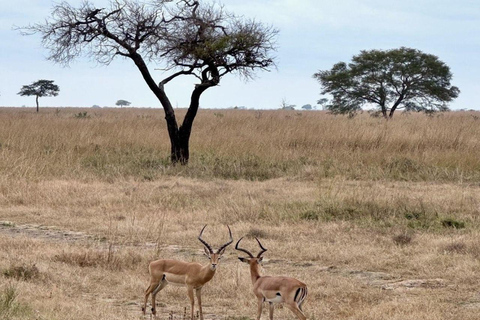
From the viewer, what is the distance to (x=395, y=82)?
35812 mm

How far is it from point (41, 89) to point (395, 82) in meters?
29.0

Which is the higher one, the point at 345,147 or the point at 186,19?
the point at 186,19

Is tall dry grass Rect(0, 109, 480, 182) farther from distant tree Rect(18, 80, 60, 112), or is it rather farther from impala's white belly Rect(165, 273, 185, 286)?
distant tree Rect(18, 80, 60, 112)

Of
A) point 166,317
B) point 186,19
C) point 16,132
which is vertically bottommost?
point 166,317

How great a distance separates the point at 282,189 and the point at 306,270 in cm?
605

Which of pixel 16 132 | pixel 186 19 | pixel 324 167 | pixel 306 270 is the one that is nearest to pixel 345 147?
pixel 324 167

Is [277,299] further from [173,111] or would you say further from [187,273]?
[173,111]

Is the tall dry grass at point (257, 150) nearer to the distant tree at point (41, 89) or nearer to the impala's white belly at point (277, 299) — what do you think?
the impala's white belly at point (277, 299)

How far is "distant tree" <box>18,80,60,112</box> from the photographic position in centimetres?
5388

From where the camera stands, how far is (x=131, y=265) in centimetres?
841

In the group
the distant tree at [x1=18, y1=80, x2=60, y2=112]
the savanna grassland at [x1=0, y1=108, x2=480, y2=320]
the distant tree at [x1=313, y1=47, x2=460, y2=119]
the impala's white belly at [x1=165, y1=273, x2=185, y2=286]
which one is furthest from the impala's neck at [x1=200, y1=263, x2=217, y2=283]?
the distant tree at [x1=18, y1=80, x2=60, y2=112]

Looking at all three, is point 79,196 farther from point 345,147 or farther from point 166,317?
point 345,147

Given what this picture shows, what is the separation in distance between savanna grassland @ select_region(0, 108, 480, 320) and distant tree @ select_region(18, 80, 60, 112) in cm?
3304

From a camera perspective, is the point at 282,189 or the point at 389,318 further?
the point at 282,189
